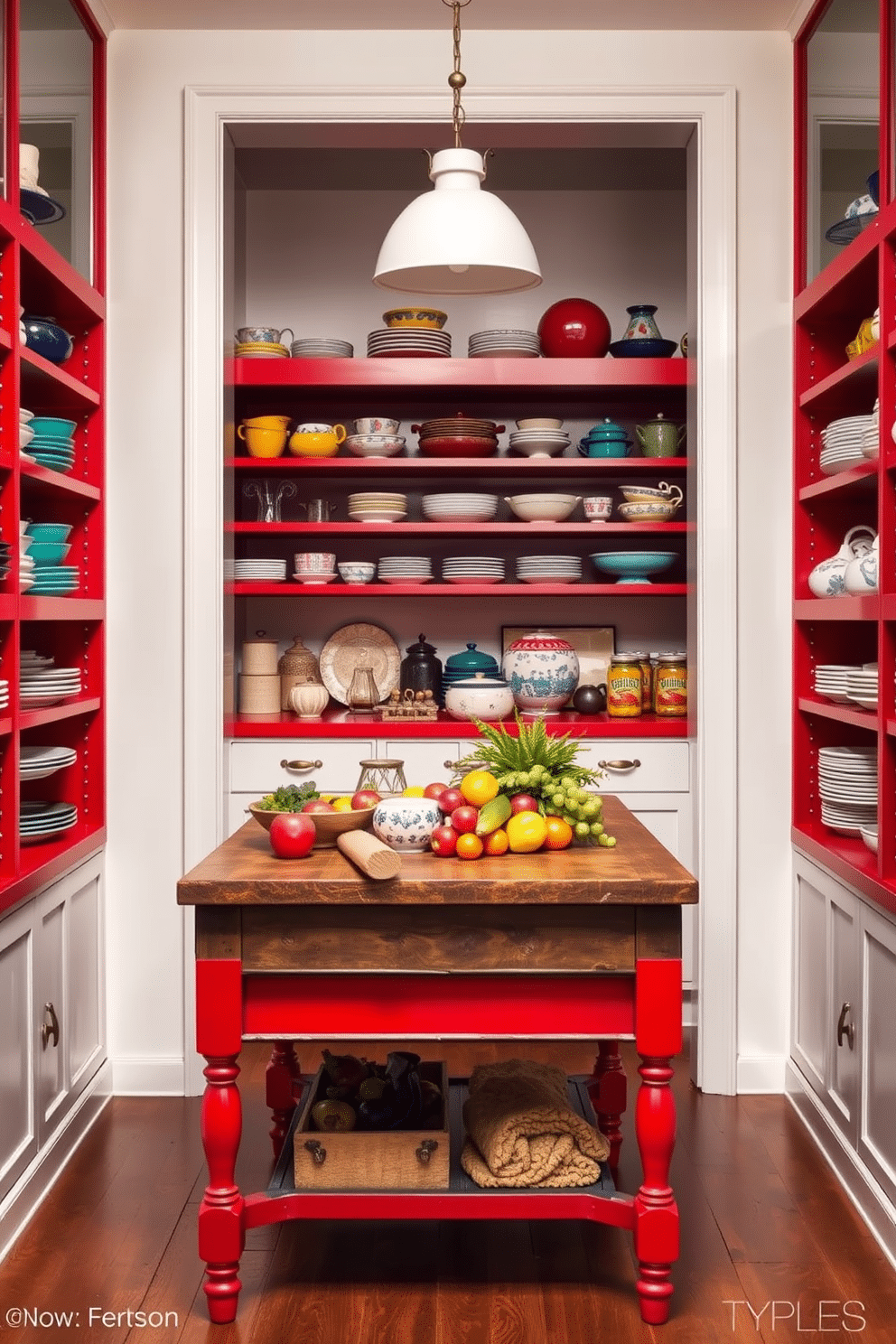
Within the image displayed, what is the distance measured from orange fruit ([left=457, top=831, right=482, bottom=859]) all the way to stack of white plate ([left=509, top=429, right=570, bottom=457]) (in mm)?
2044

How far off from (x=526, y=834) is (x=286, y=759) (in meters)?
1.63

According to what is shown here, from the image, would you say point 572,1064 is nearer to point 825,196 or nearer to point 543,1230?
point 543,1230

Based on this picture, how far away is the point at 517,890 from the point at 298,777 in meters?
1.83

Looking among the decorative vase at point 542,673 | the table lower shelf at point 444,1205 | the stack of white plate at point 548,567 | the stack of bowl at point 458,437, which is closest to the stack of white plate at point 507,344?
the stack of bowl at point 458,437

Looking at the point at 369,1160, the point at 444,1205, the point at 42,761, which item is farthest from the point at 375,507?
the point at 444,1205

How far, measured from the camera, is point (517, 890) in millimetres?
2291

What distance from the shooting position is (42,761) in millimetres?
3184

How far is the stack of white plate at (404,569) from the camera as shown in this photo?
4.26 m

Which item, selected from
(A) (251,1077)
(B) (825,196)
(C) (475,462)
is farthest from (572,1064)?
(B) (825,196)

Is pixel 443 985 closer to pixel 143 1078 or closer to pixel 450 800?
pixel 450 800

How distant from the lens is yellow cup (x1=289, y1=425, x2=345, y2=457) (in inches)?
164

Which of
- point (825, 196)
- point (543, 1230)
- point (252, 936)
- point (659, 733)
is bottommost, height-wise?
point (543, 1230)

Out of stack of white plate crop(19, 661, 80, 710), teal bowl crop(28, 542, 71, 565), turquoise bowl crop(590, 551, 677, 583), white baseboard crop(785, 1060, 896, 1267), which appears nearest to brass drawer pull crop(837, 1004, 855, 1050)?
white baseboard crop(785, 1060, 896, 1267)

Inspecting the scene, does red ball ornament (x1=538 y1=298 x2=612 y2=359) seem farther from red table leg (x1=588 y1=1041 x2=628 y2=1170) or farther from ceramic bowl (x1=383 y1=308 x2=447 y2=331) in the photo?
red table leg (x1=588 y1=1041 x2=628 y2=1170)
